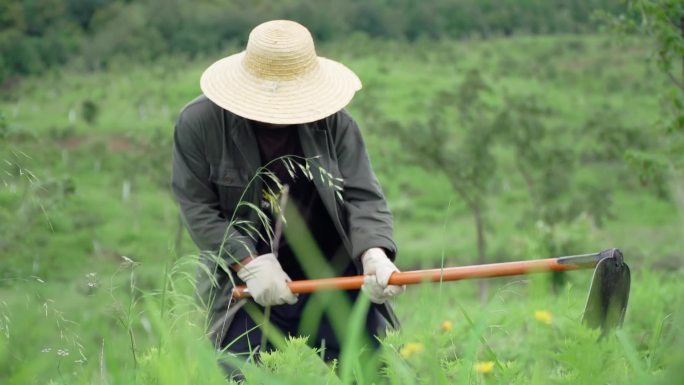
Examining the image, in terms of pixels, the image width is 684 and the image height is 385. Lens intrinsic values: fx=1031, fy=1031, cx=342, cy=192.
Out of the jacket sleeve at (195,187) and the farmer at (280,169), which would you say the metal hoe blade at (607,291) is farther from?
the jacket sleeve at (195,187)

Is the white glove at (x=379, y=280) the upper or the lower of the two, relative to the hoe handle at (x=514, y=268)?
lower

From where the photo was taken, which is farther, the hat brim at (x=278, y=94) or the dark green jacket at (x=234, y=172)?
the dark green jacket at (x=234, y=172)

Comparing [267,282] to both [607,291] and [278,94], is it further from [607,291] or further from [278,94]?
[607,291]

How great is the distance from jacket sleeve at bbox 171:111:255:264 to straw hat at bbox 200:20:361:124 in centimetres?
22

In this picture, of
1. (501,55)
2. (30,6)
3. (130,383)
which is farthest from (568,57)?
(130,383)

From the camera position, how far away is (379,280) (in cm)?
366

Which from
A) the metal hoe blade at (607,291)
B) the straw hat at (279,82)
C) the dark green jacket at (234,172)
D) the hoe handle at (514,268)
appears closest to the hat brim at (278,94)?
the straw hat at (279,82)

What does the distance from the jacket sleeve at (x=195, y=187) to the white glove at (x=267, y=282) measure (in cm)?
24

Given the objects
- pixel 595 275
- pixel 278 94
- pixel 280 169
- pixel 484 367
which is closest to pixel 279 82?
pixel 278 94

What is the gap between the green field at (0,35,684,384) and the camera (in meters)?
2.35

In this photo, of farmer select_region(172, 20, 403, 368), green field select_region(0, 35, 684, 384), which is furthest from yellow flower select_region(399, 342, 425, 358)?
farmer select_region(172, 20, 403, 368)

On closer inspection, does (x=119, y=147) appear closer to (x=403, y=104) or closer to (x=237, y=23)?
(x=403, y=104)

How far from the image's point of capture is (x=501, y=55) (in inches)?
2296

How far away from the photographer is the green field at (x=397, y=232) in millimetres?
2348
